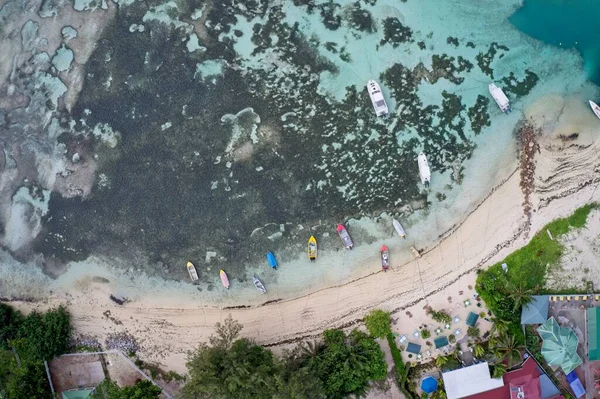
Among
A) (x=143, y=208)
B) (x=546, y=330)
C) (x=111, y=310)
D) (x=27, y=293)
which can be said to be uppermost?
(x=143, y=208)

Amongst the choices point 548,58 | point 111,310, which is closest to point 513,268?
point 548,58

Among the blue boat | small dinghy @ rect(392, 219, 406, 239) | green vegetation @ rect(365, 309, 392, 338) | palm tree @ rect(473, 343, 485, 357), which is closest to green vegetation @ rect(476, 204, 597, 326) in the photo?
palm tree @ rect(473, 343, 485, 357)

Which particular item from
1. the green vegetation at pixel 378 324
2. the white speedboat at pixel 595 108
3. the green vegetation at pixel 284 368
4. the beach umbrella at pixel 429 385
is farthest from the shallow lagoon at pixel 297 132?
the beach umbrella at pixel 429 385

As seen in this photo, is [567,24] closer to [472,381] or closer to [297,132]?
[297,132]

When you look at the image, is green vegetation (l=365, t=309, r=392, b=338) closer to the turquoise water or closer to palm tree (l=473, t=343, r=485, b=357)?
palm tree (l=473, t=343, r=485, b=357)

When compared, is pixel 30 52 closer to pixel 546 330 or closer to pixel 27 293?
pixel 27 293

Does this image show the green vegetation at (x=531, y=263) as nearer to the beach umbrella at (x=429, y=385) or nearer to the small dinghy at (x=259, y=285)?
the beach umbrella at (x=429, y=385)
